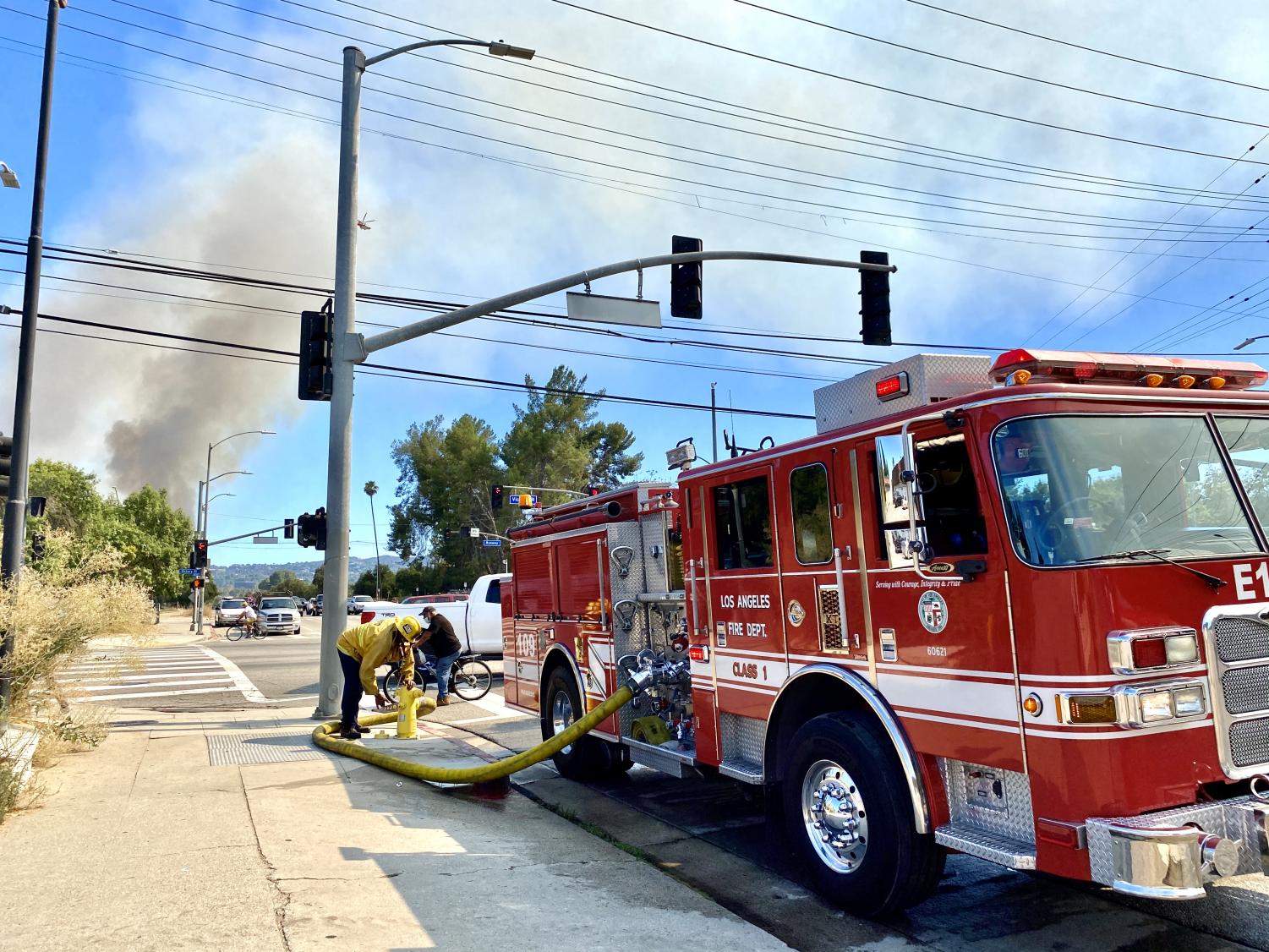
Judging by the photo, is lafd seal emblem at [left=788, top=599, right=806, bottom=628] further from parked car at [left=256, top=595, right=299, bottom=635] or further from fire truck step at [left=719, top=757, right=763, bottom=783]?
parked car at [left=256, top=595, right=299, bottom=635]

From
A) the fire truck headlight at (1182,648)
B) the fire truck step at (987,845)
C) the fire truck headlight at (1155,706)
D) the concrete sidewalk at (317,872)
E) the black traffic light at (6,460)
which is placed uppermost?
the black traffic light at (6,460)

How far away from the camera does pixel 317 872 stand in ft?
18.5

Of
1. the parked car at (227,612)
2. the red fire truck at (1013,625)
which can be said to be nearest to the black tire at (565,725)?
the red fire truck at (1013,625)

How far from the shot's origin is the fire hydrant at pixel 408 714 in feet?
35.1

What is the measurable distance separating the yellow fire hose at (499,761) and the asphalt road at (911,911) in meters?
0.47

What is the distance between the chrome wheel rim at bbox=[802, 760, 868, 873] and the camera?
4910 mm

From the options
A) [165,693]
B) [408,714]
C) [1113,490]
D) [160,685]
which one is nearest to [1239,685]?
[1113,490]

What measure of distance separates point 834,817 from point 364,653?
6.97 m

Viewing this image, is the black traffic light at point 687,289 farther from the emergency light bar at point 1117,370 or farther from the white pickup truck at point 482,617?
the emergency light bar at point 1117,370

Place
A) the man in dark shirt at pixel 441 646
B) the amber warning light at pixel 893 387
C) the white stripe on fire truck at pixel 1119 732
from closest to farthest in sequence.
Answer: the white stripe on fire truck at pixel 1119 732
the amber warning light at pixel 893 387
the man in dark shirt at pixel 441 646

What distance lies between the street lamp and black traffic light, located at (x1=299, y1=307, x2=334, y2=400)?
126 mm

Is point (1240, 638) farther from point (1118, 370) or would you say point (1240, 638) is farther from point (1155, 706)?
point (1118, 370)

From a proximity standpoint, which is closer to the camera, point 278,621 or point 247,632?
point 247,632

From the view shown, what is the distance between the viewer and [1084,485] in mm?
4219
